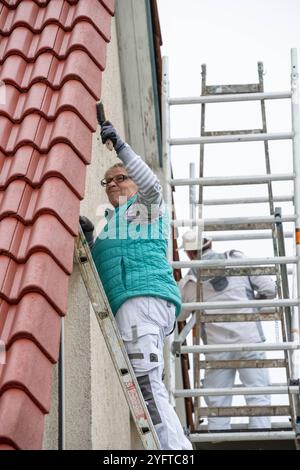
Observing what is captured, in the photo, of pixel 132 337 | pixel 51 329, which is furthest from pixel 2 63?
pixel 51 329

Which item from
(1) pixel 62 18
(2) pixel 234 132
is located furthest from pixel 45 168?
(2) pixel 234 132

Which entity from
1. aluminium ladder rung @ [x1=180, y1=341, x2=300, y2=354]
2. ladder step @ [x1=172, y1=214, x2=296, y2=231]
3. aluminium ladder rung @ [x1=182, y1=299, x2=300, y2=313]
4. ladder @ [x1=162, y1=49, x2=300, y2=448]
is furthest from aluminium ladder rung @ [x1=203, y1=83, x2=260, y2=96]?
aluminium ladder rung @ [x1=180, y1=341, x2=300, y2=354]

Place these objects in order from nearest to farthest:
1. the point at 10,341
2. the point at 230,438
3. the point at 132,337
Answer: the point at 10,341, the point at 132,337, the point at 230,438

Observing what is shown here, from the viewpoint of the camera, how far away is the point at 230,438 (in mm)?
8750

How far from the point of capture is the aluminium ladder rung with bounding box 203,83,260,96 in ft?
31.2

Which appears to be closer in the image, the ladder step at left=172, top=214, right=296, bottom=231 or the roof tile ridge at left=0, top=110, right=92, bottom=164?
the roof tile ridge at left=0, top=110, right=92, bottom=164

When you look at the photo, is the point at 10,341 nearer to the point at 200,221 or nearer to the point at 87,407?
the point at 87,407

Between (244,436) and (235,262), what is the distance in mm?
1242

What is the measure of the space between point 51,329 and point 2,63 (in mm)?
2284

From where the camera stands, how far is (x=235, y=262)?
28.7ft

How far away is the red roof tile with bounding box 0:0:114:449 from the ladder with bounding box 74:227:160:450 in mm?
613

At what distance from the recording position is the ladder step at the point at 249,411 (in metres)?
8.81

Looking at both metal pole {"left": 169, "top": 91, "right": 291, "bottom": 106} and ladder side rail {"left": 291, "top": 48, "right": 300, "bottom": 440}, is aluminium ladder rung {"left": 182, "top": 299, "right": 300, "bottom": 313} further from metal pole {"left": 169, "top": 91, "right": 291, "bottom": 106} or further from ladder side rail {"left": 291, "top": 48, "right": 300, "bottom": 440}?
metal pole {"left": 169, "top": 91, "right": 291, "bottom": 106}

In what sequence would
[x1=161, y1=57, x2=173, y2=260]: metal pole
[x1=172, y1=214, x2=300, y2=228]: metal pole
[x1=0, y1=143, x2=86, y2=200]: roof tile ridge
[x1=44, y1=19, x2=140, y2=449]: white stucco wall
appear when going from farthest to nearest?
1. [x1=161, y1=57, x2=173, y2=260]: metal pole
2. [x1=172, y1=214, x2=300, y2=228]: metal pole
3. [x1=44, y1=19, x2=140, y2=449]: white stucco wall
4. [x1=0, y1=143, x2=86, y2=200]: roof tile ridge
